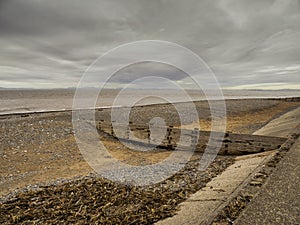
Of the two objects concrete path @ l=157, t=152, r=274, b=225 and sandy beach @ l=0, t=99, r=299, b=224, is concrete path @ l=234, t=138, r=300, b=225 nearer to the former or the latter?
concrete path @ l=157, t=152, r=274, b=225

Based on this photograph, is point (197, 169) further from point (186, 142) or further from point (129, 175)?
point (186, 142)

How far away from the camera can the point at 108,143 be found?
1588 cm

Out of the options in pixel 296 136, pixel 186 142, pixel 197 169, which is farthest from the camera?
pixel 186 142

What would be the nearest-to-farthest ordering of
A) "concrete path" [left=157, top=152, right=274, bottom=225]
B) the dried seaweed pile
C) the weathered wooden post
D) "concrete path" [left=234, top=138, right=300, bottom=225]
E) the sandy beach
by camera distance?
"concrete path" [left=234, top=138, right=300, bottom=225], "concrete path" [left=157, top=152, right=274, bottom=225], the dried seaweed pile, the sandy beach, the weathered wooden post

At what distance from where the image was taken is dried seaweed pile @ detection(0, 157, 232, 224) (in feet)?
18.6

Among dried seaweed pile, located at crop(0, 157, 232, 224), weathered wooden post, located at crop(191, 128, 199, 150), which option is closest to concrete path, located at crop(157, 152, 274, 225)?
dried seaweed pile, located at crop(0, 157, 232, 224)

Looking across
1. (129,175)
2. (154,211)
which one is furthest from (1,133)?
(154,211)

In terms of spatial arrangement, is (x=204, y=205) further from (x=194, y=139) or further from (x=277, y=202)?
(x=194, y=139)

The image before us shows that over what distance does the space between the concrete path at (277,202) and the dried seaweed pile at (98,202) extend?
7.02ft

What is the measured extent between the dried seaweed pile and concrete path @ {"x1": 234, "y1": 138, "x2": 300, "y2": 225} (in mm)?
2140

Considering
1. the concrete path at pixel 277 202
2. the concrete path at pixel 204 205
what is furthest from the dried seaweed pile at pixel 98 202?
the concrete path at pixel 277 202

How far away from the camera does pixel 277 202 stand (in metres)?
4.83

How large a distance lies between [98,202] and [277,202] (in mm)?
4914

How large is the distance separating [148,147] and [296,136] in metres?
8.84
